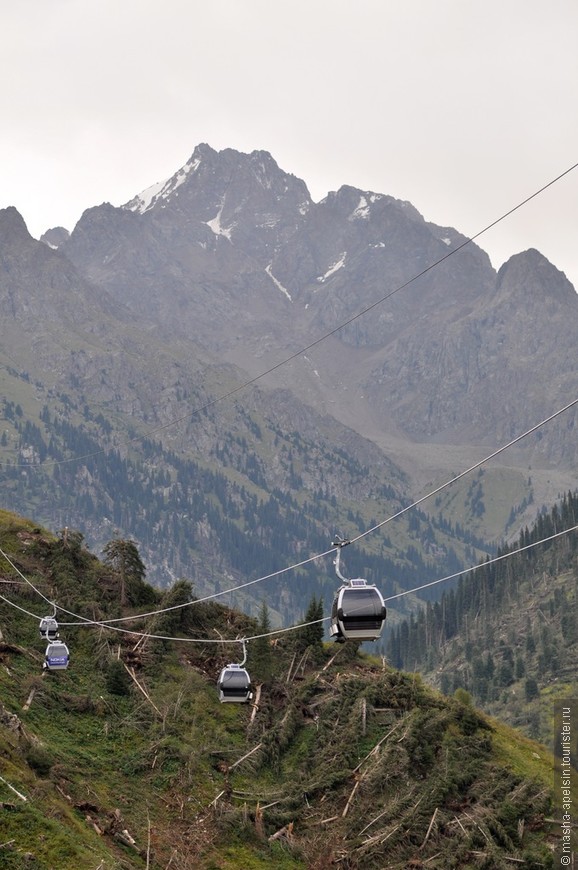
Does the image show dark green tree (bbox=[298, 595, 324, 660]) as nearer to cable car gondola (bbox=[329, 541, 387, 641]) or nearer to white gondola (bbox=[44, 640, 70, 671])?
white gondola (bbox=[44, 640, 70, 671])

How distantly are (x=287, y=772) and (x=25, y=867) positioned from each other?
65.1 ft

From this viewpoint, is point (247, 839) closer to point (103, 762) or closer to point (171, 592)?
point (103, 762)

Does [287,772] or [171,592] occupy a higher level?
[171,592]

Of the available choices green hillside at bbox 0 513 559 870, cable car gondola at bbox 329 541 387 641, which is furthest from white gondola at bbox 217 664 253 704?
cable car gondola at bbox 329 541 387 641

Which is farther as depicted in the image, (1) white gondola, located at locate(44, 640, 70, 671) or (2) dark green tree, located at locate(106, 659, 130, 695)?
(2) dark green tree, located at locate(106, 659, 130, 695)

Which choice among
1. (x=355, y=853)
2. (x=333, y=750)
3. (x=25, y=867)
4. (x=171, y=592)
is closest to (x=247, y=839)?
(x=355, y=853)

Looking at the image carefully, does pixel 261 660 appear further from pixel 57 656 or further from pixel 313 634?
pixel 57 656

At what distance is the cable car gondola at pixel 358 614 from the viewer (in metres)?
39.8

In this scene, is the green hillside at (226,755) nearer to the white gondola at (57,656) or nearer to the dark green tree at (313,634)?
the dark green tree at (313,634)

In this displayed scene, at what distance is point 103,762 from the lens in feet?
165

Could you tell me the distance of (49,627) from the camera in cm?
5644

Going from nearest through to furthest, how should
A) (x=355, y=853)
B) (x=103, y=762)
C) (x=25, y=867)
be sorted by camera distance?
(x=25, y=867), (x=355, y=853), (x=103, y=762)

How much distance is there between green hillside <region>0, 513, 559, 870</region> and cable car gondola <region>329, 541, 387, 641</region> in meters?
11.7

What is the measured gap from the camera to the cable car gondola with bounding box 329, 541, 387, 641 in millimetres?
39750
